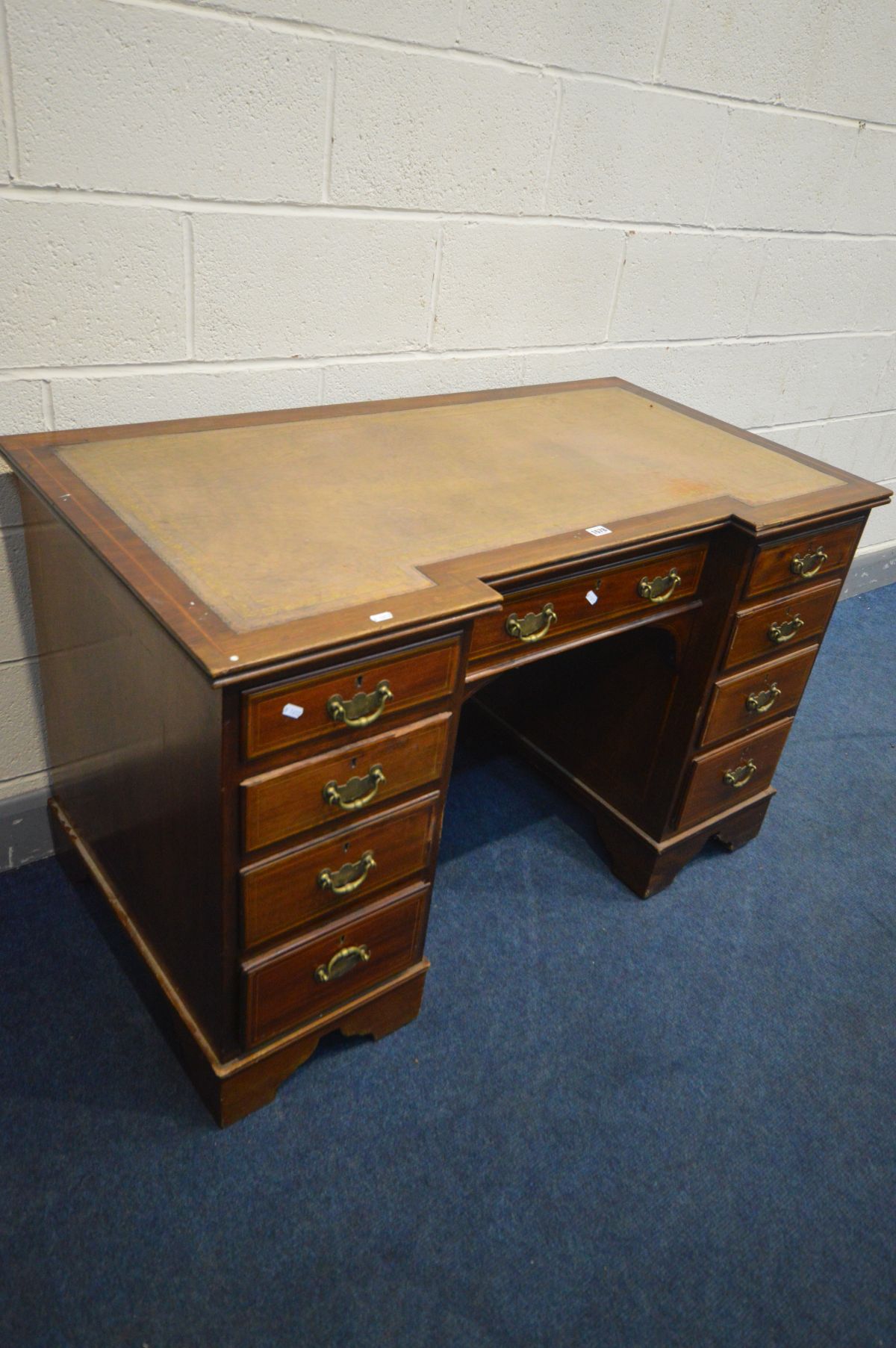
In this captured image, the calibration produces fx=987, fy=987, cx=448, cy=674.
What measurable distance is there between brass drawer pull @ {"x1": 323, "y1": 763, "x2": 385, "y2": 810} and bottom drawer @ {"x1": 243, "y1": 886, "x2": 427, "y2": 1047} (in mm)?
210

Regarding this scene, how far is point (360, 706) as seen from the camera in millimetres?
1100

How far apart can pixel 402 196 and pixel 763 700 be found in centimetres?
104

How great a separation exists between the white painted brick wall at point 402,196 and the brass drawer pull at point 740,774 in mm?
855

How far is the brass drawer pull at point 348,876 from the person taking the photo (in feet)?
4.01

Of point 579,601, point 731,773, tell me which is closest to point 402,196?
point 579,601

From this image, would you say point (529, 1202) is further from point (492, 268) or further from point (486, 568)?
point (492, 268)

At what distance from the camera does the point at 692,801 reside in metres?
1.78

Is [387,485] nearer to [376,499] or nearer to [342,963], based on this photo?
[376,499]

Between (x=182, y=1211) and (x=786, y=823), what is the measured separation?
54.8 inches

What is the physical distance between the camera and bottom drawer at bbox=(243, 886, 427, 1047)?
125 cm

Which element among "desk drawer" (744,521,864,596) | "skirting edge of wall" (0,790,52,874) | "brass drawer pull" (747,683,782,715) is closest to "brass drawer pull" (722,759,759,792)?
"brass drawer pull" (747,683,782,715)

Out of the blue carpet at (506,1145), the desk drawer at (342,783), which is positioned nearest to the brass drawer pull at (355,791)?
the desk drawer at (342,783)

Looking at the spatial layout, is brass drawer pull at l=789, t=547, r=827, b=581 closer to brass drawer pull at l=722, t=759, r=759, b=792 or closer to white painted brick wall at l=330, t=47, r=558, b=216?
brass drawer pull at l=722, t=759, r=759, b=792

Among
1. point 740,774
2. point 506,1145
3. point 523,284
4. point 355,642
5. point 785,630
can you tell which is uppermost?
point 523,284
